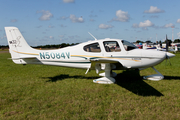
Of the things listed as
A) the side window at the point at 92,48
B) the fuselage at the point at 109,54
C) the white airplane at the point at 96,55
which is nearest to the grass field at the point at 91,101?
the white airplane at the point at 96,55

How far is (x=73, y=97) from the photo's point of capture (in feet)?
15.7

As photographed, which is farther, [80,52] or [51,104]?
[80,52]

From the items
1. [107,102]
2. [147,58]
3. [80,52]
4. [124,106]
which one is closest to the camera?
[124,106]

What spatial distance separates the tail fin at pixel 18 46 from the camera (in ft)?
22.5

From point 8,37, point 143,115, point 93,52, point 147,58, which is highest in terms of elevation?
point 8,37

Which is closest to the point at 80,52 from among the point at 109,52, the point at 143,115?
the point at 109,52

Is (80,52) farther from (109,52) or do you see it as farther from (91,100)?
(91,100)

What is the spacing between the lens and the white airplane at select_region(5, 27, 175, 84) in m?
5.98

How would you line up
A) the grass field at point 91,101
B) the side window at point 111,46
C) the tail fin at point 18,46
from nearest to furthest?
the grass field at point 91,101, the side window at point 111,46, the tail fin at point 18,46

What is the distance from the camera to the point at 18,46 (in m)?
7.01

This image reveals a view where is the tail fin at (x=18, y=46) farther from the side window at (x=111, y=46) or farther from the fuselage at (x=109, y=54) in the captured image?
the side window at (x=111, y=46)

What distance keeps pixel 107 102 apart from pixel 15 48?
5389mm

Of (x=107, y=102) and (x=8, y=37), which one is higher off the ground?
(x=8, y=37)

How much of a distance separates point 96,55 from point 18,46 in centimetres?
401
